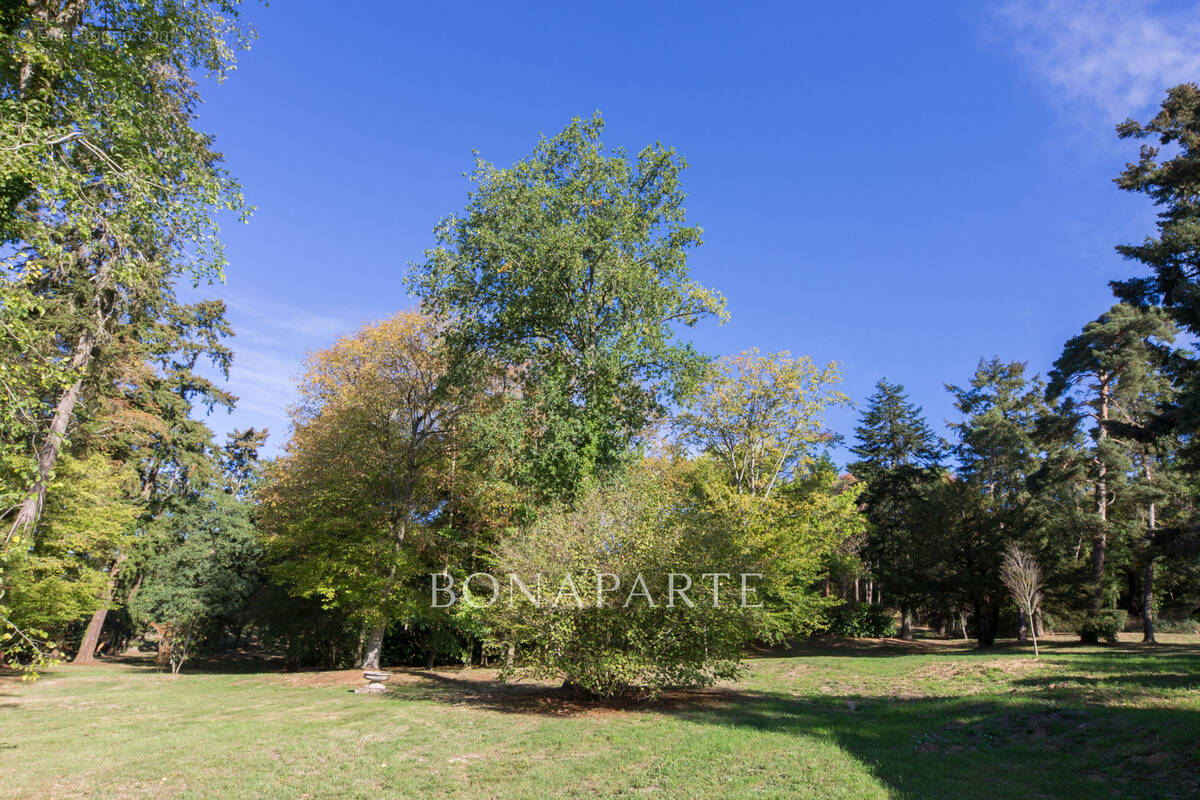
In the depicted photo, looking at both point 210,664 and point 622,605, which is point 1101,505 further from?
point 210,664

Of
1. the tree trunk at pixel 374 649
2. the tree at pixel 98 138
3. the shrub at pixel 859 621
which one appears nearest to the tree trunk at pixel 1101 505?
the shrub at pixel 859 621

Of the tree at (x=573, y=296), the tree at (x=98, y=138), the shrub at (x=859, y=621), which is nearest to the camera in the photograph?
the tree at (x=98, y=138)

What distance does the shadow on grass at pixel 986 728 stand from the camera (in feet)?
21.5

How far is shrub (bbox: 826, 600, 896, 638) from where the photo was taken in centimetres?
3173

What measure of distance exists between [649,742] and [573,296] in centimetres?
1158

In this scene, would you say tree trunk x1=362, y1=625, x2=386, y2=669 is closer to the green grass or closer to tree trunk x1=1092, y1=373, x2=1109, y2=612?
the green grass

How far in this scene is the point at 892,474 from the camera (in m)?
32.7

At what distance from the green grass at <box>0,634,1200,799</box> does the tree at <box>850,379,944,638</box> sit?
15548mm

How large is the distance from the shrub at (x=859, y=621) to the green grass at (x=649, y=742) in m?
17.2

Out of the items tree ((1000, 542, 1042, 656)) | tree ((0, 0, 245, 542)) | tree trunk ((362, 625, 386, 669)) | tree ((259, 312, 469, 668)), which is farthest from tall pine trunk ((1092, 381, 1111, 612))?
tree ((0, 0, 245, 542))

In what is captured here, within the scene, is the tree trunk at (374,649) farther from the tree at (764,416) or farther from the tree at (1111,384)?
the tree at (1111,384)

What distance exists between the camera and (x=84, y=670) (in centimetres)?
2455

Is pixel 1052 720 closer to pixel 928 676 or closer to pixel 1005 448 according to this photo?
pixel 928 676

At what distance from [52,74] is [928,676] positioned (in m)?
20.6
